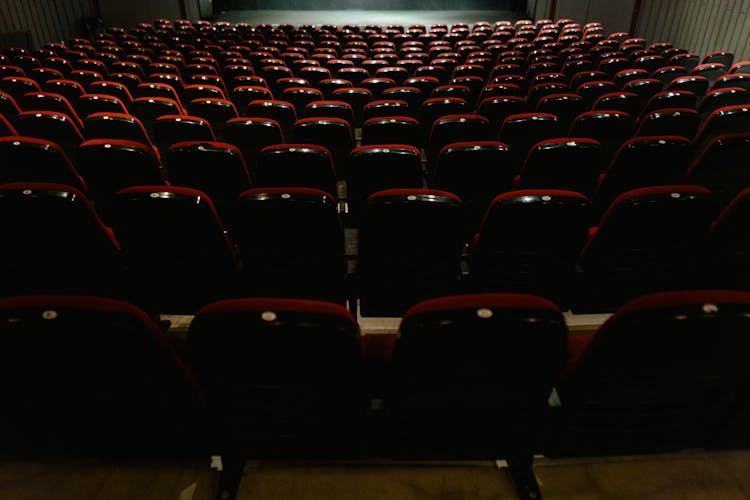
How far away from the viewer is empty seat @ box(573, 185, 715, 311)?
1808 millimetres

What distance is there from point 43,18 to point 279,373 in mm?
13605

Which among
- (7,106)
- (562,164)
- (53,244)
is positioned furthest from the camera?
(7,106)

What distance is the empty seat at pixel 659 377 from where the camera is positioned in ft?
3.51

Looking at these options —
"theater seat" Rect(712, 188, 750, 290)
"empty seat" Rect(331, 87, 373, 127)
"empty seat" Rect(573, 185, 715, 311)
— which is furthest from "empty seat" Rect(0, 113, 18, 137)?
"theater seat" Rect(712, 188, 750, 290)

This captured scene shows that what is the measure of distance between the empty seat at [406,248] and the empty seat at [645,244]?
0.59 metres

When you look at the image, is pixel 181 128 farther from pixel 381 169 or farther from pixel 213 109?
pixel 381 169

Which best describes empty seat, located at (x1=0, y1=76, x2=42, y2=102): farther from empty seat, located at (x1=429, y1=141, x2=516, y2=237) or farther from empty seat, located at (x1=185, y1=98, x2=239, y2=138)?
empty seat, located at (x1=429, y1=141, x2=516, y2=237)

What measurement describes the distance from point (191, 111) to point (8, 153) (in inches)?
72.0

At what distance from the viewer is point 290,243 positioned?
6.42ft

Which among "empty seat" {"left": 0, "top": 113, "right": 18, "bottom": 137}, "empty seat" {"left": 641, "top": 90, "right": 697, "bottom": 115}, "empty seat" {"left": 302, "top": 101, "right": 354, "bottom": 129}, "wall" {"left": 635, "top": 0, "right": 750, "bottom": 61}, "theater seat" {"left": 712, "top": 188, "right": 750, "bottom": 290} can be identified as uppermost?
"wall" {"left": 635, "top": 0, "right": 750, "bottom": 61}

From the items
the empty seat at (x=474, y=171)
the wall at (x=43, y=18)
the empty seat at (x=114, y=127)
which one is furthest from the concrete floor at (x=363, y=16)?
the empty seat at (x=474, y=171)

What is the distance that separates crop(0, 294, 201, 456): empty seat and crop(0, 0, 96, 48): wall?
1156cm

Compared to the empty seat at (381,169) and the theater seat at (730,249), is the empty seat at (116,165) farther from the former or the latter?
the theater seat at (730,249)

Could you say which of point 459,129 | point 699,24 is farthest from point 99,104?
point 699,24
